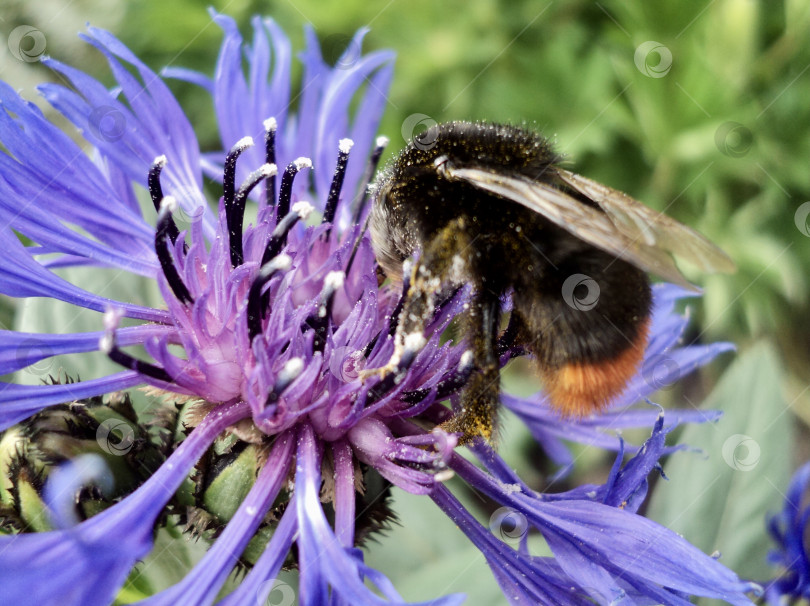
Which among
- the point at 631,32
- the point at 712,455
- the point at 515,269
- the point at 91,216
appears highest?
the point at 631,32

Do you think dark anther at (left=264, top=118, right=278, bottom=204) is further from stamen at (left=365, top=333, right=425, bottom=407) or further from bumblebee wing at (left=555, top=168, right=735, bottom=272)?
bumblebee wing at (left=555, top=168, right=735, bottom=272)

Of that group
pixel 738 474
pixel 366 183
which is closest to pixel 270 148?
pixel 366 183

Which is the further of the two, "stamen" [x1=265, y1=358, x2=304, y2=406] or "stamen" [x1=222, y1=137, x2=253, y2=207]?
"stamen" [x1=222, y1=137, x2=253, y2=207]

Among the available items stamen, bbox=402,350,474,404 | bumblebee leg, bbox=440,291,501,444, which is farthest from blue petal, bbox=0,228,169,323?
bumblebee leg, bbox=440,291,501,444

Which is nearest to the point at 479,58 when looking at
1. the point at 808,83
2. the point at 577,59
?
the point at 577,59

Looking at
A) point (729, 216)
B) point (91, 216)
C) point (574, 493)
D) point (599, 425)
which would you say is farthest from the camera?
point (729, 216)

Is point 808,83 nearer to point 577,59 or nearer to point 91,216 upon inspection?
point 577,59

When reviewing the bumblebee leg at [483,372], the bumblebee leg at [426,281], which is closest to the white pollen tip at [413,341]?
the bumblebee leg at [426,281]
